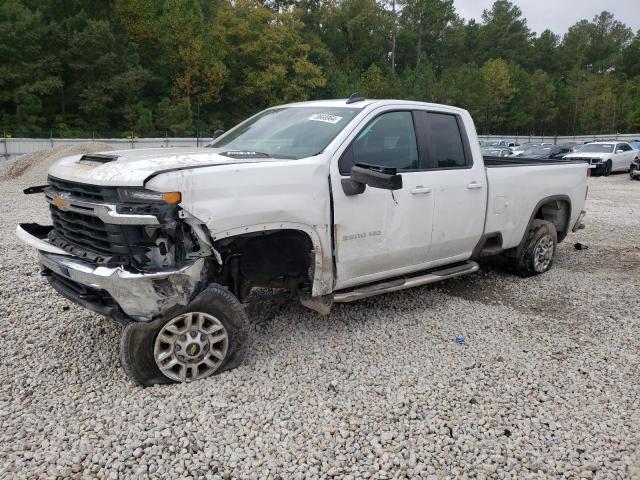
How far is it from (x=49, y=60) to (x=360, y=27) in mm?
45245

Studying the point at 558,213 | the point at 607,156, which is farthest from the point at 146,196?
the point at 607,156

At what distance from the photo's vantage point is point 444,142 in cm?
485

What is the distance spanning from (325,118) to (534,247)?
3267 millimetres

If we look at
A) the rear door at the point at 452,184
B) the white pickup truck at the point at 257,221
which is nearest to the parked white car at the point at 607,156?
the rear door at the point at 452,184

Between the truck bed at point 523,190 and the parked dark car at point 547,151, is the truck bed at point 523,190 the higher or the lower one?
the higher one

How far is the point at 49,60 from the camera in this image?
34.6 metres

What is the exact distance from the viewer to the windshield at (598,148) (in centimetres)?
2401

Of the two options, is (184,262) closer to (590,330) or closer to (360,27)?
(590,330)

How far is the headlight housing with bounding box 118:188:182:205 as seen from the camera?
120 inches

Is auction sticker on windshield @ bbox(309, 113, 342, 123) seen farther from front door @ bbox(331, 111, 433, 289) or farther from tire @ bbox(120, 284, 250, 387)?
tire @ bbox(120, 284, 250, 387)

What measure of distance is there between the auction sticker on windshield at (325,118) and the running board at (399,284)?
1.42 m

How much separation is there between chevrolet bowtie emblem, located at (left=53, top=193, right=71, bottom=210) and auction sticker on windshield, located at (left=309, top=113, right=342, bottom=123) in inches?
80.5

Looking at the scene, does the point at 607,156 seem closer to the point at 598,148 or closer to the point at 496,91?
the point at 598,148

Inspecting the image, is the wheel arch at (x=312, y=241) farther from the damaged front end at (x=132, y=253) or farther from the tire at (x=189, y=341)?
the tire at (x=189, y=341)
